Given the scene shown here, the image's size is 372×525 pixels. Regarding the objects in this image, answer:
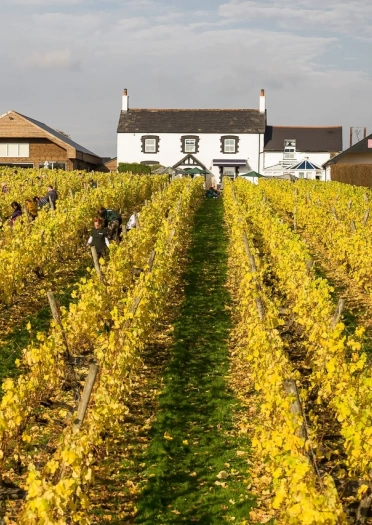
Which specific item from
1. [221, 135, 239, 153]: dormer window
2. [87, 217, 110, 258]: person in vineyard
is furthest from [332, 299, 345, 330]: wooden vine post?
[221, 135, 239, 153]: dormer window

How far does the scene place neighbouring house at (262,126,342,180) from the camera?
191 ft

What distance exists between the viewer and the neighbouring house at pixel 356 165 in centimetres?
3791

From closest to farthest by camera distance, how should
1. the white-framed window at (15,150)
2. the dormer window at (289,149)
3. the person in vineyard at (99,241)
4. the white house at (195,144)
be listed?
the person in vineyard at (99,241)
the white-framed window at (15,150)
the white house at (195,144)
the dormer window at (289,149)

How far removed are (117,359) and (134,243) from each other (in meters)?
6.12

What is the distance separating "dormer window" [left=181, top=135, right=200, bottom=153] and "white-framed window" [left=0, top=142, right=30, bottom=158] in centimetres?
1241

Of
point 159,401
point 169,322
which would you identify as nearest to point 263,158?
point 169,322

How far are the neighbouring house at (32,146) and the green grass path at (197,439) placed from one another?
126 feet

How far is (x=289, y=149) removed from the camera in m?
58.6

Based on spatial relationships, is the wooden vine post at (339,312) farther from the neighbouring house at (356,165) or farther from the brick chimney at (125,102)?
the brick chimney at (125,102)

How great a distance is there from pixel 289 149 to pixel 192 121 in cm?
778

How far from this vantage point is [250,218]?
22031mm

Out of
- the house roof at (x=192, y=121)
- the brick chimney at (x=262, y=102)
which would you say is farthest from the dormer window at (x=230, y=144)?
the brick chimney at (x=262, y=102)

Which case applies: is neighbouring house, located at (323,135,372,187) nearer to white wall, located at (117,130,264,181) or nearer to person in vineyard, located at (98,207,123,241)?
white wall, located at (117,130,264,181)

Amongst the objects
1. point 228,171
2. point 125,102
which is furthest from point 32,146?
point 228,171
